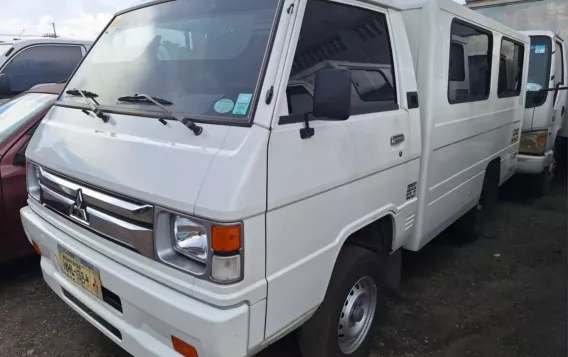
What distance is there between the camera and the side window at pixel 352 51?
2135mm

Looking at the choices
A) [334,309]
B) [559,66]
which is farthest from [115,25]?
[559,66]

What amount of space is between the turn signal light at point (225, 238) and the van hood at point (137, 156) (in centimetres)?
14

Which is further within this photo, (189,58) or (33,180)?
(33,180)

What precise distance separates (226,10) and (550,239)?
4390mm

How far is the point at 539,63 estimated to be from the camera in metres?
6.30

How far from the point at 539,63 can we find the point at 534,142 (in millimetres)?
1247

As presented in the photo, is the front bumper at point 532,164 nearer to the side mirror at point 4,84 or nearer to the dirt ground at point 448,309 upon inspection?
the dirt ground at point 448,309

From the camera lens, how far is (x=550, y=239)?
4.80 metres

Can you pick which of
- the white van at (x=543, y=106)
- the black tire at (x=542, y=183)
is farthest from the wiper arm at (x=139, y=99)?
the black tire at (x=542, y=183)

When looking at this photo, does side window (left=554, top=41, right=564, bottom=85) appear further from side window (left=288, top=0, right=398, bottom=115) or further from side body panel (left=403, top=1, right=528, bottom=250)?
side window (left=288, top=0, right=398, bottom=115)

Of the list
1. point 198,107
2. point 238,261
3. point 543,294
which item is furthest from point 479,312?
point 198,107

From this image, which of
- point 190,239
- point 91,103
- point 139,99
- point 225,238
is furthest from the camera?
point 91,103

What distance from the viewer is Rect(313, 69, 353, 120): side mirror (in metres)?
1.91

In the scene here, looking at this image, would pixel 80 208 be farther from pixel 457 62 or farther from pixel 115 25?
pixel 457 62
